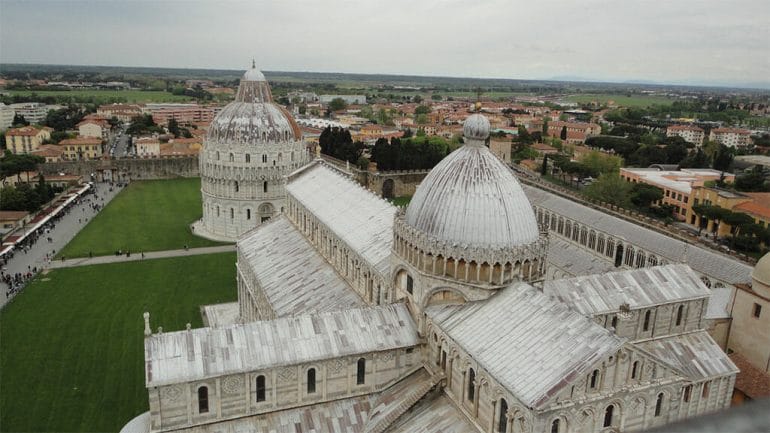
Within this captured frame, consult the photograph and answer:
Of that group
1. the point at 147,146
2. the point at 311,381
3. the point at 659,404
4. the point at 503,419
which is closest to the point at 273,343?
the point at 311,381

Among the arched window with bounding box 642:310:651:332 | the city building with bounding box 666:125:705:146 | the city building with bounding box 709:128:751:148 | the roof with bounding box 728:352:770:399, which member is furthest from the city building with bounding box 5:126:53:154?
the city building with bounding box 709:128:751:148

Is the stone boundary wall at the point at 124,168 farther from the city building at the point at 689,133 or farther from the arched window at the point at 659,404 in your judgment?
the city building at the point at 689,133

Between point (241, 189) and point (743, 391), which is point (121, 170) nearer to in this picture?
point (241, 189)

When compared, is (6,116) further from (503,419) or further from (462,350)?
(503,419)

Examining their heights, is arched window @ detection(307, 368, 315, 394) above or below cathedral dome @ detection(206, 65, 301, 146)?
below

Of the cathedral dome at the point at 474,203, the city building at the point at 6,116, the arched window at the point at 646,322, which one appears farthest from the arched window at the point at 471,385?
the city building at the point at 6,116

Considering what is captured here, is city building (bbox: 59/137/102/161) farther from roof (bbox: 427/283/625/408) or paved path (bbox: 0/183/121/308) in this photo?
roof (bbox: 427/283/625/408)
